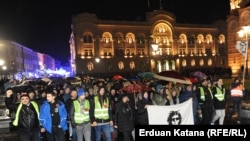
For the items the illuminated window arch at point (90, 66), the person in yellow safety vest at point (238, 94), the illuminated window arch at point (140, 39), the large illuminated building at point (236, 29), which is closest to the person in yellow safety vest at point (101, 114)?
the person in yellow safety vest at point (238, 94)

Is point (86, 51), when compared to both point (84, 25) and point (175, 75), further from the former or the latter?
point (175, 75)

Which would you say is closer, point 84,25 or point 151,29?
point 84,25

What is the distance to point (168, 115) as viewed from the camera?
1070cm

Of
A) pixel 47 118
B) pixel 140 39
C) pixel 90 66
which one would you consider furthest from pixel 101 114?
pixel 140 39

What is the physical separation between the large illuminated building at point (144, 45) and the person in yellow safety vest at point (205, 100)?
2314 inches

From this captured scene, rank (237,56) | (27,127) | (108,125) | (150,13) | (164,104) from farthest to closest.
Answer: (150,13)
(237,56)
(164,104)
(108,125)
(27,127)

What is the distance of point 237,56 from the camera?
6425 cm

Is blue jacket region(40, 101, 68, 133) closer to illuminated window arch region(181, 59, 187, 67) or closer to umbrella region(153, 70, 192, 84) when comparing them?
umbrella region(153, 70, 192, 84)

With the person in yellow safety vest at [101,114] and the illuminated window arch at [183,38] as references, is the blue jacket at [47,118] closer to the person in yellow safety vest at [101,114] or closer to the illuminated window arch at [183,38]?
the person in yellow safety vest at [101,114]

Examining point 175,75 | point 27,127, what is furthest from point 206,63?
point 27,127

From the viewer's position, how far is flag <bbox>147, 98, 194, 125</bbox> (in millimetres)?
10656

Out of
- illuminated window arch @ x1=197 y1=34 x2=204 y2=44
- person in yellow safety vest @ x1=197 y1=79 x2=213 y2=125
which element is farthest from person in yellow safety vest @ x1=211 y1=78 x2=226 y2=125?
illuminated window arch @ x1=197 y1=34 x2=204 y2=44

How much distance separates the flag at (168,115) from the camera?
35.0 ft

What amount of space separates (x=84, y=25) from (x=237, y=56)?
32.4 meters
